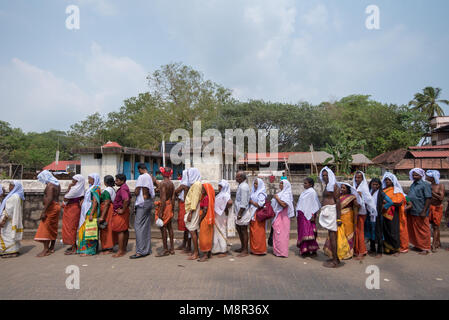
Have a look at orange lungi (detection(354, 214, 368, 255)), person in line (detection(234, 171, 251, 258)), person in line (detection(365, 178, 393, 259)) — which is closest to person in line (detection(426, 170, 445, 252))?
person in line (detection(365, 178, 393, 259))

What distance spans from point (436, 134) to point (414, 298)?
123 feet

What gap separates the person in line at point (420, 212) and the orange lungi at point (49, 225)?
7.10m

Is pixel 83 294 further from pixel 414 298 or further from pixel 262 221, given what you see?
pixel 414 298

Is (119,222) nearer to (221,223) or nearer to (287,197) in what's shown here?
(221,223)

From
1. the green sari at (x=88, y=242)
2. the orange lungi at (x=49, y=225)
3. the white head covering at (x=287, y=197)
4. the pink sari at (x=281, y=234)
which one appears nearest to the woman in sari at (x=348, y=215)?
the pink sari at (x=281, y=234)

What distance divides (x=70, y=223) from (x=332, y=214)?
16.3 ft

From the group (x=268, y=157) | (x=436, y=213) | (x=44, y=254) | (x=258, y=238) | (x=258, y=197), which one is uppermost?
(x=268, y=157)

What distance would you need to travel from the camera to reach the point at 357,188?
5531 mm

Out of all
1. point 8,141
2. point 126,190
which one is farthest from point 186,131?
point 8,141

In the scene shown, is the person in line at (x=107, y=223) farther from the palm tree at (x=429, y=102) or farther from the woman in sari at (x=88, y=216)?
the palm tree at (x=429, y=102)

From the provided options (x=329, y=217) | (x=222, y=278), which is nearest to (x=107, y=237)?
(x=222, y=278)

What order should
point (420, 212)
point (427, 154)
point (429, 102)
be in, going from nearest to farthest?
point (420, 212) < point (427, 154) < point (429, 102)

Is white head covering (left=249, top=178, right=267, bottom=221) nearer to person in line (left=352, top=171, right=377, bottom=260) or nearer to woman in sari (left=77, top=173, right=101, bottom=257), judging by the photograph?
person in line (left=352, top=171, right=377, bottom=260)

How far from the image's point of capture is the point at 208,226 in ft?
17.7
